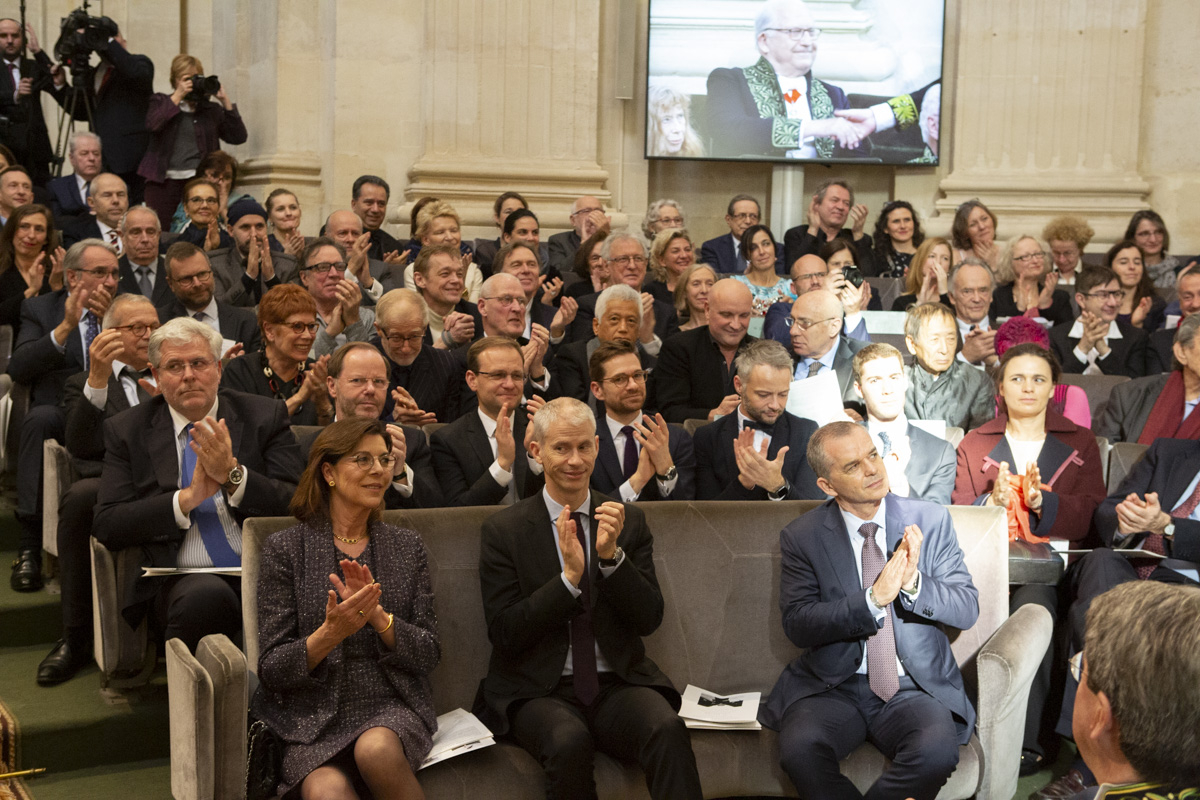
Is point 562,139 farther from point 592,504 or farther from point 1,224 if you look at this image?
point 592,504

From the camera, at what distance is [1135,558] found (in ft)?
13.9

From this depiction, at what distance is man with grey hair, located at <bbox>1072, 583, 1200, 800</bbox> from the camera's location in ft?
6.23

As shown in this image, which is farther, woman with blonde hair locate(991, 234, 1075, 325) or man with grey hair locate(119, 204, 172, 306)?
woman with blonde hair locate(991, 234, 1075, 325)

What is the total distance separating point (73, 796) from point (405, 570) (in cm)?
134

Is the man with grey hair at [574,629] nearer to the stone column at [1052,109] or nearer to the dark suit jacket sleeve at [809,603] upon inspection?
the dark suit jacket sleeve at [809,603]

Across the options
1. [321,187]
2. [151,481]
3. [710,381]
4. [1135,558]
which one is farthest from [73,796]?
[321,187]

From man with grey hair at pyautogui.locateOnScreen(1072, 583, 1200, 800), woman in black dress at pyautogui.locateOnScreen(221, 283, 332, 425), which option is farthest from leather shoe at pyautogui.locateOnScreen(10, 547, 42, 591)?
man with grey hair at pyautogui.locateOnScreen(1072, 583, 1200, 800)

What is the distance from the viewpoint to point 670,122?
921 centimetres

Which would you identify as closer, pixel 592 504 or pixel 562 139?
pixel 592 504

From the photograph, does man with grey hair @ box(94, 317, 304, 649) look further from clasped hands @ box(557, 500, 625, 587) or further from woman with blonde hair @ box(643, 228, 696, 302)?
woman with blonde hair @ box(643, 228, 696, 302)

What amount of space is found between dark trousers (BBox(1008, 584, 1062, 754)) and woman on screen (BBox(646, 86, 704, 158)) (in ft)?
18.3

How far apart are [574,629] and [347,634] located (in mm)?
652

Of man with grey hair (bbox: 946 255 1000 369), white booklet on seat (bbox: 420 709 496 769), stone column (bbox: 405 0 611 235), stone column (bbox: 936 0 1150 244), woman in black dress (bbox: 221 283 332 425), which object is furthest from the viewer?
stone column (bbox: 936 0 1150 244)

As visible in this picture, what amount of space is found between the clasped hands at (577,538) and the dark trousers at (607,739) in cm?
34
